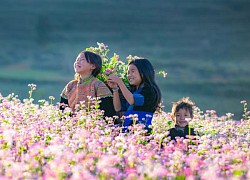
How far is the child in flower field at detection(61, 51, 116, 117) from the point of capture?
652cm

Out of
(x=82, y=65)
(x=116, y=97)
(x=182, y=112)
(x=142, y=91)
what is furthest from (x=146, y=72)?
(x=82, y=65)

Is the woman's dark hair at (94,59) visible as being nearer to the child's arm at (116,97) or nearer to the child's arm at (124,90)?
the child's arm at (116,97)

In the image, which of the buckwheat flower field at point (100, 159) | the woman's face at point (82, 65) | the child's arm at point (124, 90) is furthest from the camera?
the woman's face at point (82, 65)

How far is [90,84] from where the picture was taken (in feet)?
21.6

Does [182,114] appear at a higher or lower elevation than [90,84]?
lower

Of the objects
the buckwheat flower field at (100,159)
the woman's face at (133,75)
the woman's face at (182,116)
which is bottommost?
the buckwheat flower field at (100,159)

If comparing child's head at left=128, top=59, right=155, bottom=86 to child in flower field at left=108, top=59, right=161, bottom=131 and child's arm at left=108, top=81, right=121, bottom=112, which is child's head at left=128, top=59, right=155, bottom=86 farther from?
child's arm at left=108, top=81, right=121, bottom=112

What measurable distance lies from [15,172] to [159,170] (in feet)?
2.31

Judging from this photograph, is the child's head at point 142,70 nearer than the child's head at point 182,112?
No

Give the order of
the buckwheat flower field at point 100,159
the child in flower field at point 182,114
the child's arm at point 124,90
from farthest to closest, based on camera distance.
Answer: the child in flower field at point 182,114 < the child's arm at point 124,90 < the buckwheat flower field at point 100,159

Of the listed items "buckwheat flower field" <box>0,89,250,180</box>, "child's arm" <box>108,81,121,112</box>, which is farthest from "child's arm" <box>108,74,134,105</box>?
"buckwheat flower field" <box>0,89,250,180</box>

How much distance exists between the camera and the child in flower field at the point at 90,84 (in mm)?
6523

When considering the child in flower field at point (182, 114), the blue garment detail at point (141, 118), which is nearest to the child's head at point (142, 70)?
the blue garment detail at point (141, 118)

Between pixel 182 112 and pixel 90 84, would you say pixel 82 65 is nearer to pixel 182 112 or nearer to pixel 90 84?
pixel 90 84
